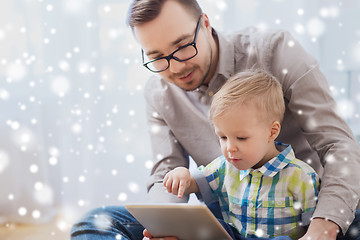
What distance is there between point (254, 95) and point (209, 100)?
35cm

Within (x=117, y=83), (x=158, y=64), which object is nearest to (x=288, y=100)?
(x=158, y=64)

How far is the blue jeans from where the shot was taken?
1.17 metres

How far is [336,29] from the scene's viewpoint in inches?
70.2

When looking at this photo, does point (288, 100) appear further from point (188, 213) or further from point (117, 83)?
A: point (117, 83)

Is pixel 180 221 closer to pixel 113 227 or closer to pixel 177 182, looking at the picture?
pixel 177 182

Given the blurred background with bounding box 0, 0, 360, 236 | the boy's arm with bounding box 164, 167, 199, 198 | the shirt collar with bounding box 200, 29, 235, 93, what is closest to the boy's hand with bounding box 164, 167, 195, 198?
the boy's arm with bounding box 164, 167, 199, 198

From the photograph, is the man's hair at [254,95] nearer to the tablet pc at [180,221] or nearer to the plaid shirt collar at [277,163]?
the plaid shirt collar at [277,163]

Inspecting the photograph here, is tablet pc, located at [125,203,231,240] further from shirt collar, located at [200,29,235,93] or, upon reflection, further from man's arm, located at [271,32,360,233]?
shirt collar, located at [200,29,235,93]

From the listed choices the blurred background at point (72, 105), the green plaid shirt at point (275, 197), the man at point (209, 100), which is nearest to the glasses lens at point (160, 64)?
the man at point (209, 100)

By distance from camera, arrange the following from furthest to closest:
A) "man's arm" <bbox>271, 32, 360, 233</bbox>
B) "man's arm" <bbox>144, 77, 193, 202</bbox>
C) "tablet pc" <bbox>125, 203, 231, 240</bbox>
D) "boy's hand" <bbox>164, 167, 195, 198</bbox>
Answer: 1. "man's arm" <bbox>144, 77, 193, 202</bbox>
2. "boy's hand" <bbox>164, 167, 195, 198</bbox>
3. "man's arm" <bbox>271, 32, 360, 233</bbox>
4. "tablet pc" <bbox>125, 203, 231, 240</bbox>

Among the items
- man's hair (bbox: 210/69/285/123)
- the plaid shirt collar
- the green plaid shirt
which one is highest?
man's hair (bbox: 210/69/285/123)

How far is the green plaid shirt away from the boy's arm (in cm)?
13

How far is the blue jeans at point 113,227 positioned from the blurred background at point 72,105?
75 cm

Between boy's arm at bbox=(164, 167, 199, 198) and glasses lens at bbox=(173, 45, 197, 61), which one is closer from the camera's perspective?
boy's arm at bbox=(164, 167, 199, 198)
